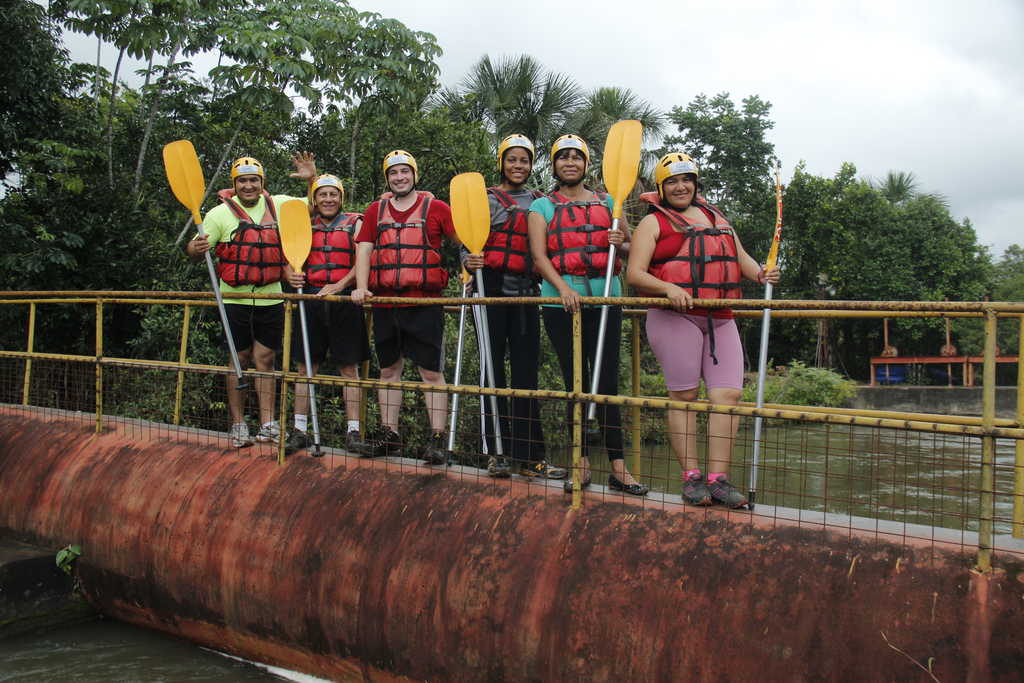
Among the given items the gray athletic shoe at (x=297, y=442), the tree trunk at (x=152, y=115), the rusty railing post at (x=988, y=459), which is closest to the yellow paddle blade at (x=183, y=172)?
the gray athletic shoe at (x=297, y=442)

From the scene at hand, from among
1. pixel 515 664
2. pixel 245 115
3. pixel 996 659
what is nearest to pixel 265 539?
pixel 515 664

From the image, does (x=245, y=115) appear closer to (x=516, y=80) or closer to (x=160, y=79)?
(x=160, y=79)

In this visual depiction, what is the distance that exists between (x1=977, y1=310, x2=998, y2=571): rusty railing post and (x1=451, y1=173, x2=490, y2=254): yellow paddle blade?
248 centimetres

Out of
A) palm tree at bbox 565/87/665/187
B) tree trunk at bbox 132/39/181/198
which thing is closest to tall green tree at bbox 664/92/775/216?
palm tree at bbox 565/87/665/187

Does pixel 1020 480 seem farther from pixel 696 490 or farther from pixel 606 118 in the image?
pixel 606 118

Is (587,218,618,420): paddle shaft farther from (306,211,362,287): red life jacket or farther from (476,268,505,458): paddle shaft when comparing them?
(306,211,362,287): red life jacket

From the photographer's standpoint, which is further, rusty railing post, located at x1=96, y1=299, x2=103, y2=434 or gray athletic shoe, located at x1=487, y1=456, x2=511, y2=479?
rusty railing post, located at x1=96, y1=299, x2=103, y2=434

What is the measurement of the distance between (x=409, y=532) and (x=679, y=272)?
174 centimetres

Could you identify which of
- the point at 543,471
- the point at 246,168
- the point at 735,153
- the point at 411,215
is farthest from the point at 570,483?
the point at 735,153

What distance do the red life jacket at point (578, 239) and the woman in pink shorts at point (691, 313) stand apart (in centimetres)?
41

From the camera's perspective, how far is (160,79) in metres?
12.3

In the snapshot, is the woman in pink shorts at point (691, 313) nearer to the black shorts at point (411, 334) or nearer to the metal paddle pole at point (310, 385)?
the black shorts at point (411, 334)

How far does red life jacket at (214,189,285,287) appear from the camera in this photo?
5418mm

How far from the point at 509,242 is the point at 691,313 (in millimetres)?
1323
